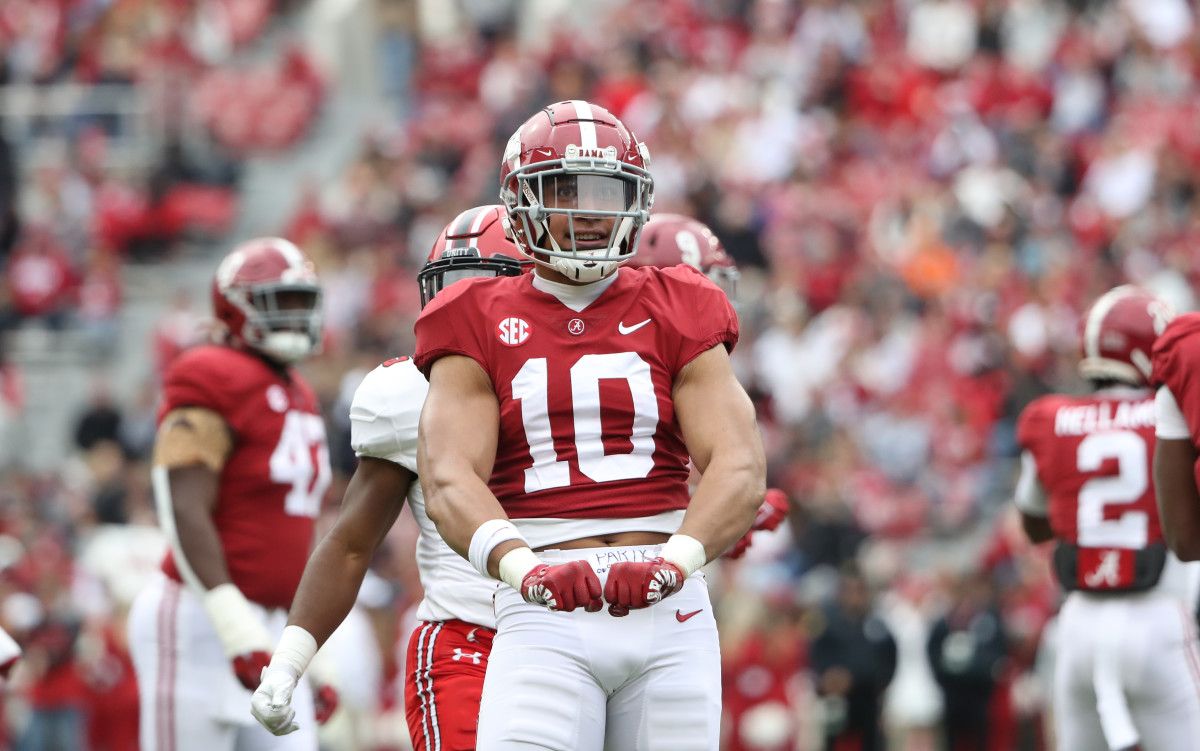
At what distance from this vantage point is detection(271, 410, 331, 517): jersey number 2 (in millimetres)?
5789

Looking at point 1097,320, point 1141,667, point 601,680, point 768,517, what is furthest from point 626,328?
point 1141,667

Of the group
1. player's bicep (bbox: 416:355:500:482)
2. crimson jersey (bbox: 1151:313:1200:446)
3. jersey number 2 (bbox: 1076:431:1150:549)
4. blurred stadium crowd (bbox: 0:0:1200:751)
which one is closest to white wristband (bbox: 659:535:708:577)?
player's bicep (bbox: 416:355:500:482)

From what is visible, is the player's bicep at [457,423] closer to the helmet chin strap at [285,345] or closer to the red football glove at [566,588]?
the red football glove at [566,588]

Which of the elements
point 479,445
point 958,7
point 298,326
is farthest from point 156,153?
point 479,445

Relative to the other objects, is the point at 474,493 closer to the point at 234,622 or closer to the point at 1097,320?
the point at 234,622

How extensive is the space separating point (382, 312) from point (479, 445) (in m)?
10.4

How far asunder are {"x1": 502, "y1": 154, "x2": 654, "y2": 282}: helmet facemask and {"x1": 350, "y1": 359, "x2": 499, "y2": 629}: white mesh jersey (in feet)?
1.97

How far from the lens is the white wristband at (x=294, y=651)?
419cm

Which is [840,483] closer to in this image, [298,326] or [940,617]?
[940,617]

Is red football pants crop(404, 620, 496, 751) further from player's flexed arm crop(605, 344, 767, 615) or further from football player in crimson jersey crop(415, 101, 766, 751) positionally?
player's flexed arm crop(605, 344, 767, 615)

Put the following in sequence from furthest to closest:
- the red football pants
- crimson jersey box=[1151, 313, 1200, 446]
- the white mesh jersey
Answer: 1. crimson jersey box=[1151, 313, 1200, 446]
2. the white mesh jersey
3. the red football pants

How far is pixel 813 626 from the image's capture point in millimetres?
10820

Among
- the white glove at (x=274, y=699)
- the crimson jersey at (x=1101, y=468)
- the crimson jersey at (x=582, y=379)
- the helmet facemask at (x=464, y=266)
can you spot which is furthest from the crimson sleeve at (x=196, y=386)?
the crimson jersey at (x=1101, y=468)

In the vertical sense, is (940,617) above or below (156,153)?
Result: below
